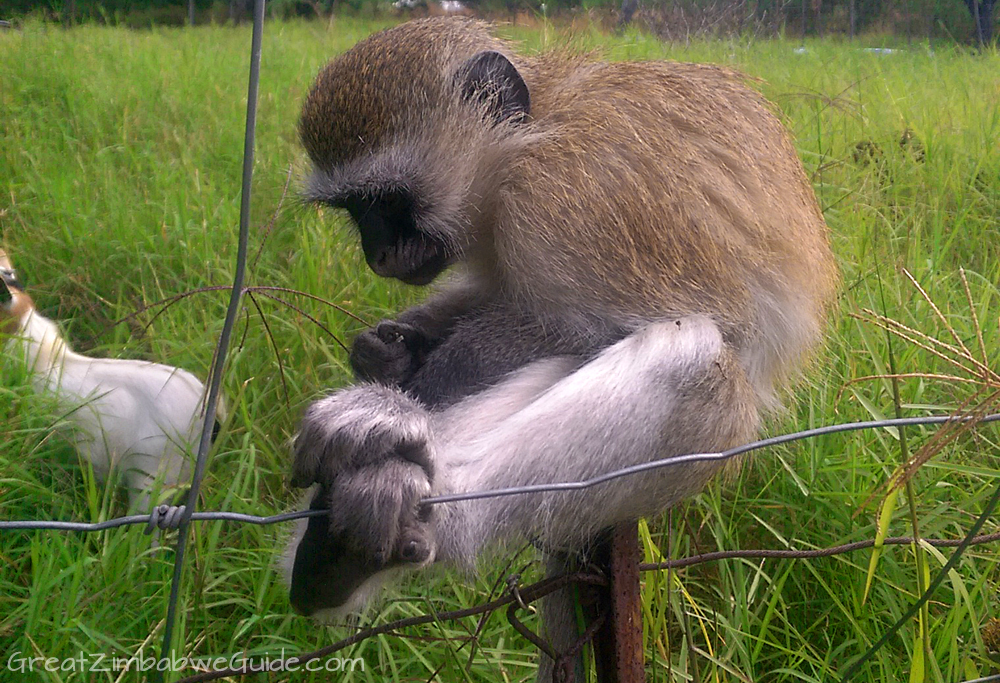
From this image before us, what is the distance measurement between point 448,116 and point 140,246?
213 cm

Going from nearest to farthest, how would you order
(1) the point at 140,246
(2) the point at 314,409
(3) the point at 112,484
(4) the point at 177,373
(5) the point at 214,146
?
(2) the point at 314,409 < (3) the point at 112,484 < (4) the point at 177,373 < (1) the point at 140,246 < (5) the point at 214,146

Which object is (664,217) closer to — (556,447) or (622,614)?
(556,447)

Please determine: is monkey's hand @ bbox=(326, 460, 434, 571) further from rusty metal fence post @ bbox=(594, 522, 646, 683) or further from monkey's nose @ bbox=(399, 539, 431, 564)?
rusty metal fence post @ bbox=(594, 522, 646, 683)

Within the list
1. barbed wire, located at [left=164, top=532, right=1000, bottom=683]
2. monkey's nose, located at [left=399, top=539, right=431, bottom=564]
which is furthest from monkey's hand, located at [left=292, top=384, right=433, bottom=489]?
barbed wire, located at [left=164, top=532, right=1000, bottom=683]

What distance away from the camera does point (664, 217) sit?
1854mm

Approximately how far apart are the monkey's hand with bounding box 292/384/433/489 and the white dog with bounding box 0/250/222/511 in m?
1.21

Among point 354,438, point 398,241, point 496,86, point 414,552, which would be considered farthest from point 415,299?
point 414,552

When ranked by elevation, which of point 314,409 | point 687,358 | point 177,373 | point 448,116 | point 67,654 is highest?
point 448,116

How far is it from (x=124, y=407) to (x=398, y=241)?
1.32 m

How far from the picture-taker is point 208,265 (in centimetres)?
337

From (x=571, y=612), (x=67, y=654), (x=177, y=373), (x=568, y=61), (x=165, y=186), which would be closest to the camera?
(x=571, y=612)

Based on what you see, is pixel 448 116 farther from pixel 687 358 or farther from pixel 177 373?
pixel 177 373

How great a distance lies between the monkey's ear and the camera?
2037 millimetres

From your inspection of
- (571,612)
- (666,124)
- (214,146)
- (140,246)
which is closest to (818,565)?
(571,612)
